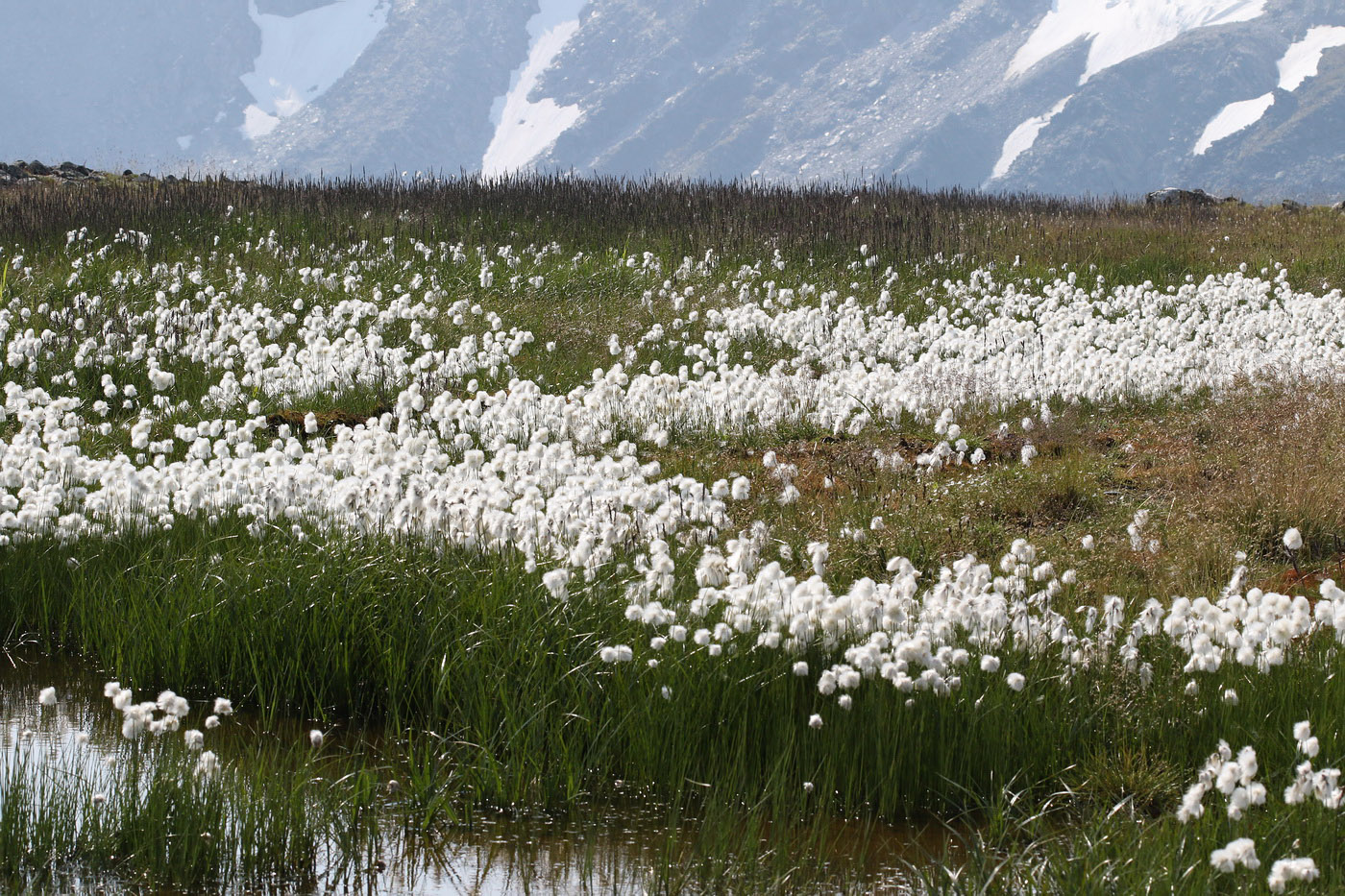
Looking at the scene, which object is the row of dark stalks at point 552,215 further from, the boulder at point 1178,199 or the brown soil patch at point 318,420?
the brown soil patch at point 318,420

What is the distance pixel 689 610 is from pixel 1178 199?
26971 mm

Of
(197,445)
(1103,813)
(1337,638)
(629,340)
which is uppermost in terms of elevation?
(629,340)

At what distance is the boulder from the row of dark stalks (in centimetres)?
372

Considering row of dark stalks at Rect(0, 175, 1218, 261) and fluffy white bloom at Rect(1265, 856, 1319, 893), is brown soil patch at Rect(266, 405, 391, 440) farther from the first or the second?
fluffy white bloom at Rect(1265, 856, 1319, 893)

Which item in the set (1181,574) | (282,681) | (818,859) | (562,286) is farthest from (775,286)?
(818,859)

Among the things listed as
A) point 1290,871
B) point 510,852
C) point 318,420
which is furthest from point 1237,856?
point 318,420

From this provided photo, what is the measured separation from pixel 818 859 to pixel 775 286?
13270mm

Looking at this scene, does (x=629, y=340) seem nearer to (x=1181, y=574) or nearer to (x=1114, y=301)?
(x=1114, y=301)

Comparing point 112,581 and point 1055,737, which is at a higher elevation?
point 112,581

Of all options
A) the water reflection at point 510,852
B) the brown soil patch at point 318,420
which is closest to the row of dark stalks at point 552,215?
the brown soil patch at point 318,420

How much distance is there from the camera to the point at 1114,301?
53.4 feet

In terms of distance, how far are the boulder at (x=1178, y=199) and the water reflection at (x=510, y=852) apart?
86.5ft

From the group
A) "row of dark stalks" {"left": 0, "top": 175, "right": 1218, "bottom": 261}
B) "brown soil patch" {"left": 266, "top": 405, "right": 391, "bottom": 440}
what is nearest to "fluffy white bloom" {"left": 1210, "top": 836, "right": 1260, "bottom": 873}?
"brown soil patch" {"left": 266, "top": 405, "right": 391, "bottom": 440}

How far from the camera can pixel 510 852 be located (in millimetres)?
4227
